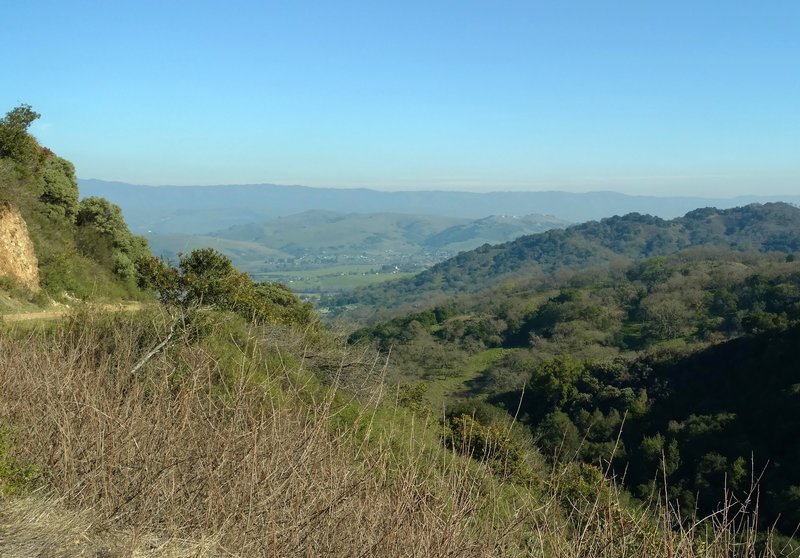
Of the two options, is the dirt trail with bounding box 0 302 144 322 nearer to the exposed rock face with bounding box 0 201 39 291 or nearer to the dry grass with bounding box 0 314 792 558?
the exposed rock face with bounding box 0 201 39 291

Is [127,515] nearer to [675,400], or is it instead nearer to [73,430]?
[73,430]

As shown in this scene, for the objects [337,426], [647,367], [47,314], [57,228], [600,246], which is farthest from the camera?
[600,246]

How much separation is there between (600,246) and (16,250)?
146246 mm

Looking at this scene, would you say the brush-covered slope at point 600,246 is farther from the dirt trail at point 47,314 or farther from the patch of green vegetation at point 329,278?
the dirt trail at point 47,314

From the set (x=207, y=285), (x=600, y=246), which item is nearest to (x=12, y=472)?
(x=207, y=285)

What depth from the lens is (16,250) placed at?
1380cm

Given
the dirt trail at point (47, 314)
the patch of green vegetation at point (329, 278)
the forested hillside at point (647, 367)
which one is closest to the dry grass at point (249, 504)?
the forested hillside at point (647, 367)

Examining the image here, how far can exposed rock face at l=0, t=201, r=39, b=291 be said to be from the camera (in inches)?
530

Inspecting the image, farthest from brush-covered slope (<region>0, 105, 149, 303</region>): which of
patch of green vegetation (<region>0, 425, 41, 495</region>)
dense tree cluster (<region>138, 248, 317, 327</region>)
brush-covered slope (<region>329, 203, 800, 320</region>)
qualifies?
brush-covered slope (<region>329, 203, 800, 320</region>)

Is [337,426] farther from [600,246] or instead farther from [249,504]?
[600,246]

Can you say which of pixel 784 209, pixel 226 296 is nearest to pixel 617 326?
pixel 226 296

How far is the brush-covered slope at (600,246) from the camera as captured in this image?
133000 mm

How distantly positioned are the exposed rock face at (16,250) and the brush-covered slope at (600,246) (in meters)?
108

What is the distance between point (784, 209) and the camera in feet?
519
